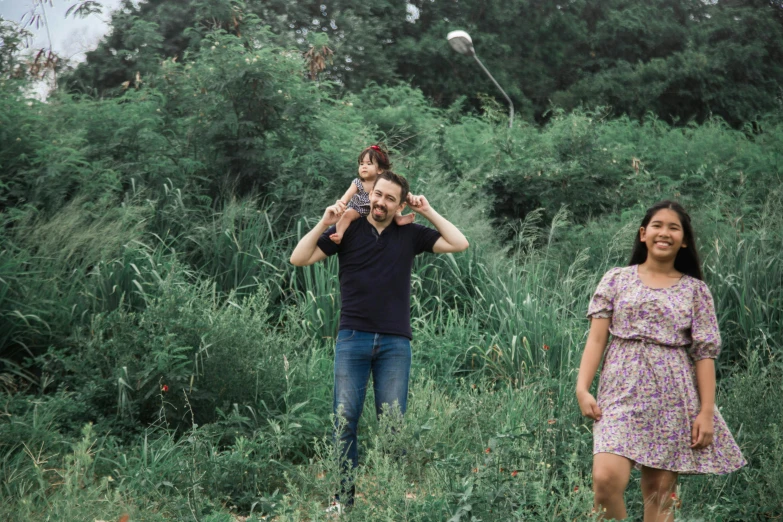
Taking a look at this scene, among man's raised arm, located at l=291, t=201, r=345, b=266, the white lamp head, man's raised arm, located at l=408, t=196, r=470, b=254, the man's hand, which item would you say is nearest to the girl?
man's raised arm, located at l=408, t=196, r=470, b=254

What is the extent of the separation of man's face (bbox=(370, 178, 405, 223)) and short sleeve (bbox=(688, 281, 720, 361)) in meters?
1.67

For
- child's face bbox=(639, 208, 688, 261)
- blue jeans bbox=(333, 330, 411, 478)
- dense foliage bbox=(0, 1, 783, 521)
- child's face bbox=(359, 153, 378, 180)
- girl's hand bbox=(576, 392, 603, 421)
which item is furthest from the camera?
child's face bbox=(359, 153, 378, 180)

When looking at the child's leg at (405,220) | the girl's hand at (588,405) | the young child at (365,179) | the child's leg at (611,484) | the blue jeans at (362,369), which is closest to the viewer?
the child's leg at (611,484)

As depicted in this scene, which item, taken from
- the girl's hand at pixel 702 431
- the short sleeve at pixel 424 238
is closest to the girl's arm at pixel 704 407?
the girl's hand at pixel 702 431

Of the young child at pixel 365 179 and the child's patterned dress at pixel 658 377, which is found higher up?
the young child at pixel 365 179

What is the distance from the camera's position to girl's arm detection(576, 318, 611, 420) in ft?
11.6

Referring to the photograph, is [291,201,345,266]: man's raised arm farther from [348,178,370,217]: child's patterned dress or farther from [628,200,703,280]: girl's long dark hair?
[628,200,703,280]: girl's long dark hair

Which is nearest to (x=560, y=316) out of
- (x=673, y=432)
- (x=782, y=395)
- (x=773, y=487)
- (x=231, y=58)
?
(x=782, y=395)

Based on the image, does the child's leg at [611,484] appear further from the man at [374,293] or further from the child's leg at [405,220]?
the child's leg at [405,220]

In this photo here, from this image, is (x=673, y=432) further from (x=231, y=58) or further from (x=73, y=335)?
(x=231, y=58)

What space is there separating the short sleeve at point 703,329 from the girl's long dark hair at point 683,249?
0.47 ft

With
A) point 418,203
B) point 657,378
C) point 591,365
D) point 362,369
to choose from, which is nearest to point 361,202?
point 418,203

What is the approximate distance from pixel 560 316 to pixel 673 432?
11.9ft

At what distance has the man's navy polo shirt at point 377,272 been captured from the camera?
14.3 ft
